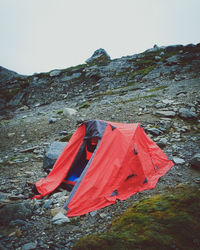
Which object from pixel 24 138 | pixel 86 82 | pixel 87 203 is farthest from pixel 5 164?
pixel 86 82

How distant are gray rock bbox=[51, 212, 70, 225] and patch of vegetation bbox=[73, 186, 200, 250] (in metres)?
1.41

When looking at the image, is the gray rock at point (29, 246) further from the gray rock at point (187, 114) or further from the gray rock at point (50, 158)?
the gray rock at point (187, 114)

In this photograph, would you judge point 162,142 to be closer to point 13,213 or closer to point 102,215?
point 102,215

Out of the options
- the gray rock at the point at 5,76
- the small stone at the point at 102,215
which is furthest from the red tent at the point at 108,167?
the gray rock at the point at 5,76

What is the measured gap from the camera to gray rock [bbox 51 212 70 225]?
336 cm

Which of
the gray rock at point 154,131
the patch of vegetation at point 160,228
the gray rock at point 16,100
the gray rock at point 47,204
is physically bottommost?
the gray rock at point 47,204

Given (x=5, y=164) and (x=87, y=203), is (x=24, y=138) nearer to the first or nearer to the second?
(x=5, y=164)

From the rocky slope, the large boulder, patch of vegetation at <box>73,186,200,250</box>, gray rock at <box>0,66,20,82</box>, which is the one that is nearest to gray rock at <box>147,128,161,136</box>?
the rocky slope

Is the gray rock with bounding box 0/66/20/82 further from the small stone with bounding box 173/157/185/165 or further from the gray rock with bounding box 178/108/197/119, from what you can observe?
the small stone with bounding box 173/157/185/165

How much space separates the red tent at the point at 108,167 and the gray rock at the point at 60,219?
16 cm

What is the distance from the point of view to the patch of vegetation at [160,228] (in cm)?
169

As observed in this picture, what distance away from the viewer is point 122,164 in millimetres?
4340

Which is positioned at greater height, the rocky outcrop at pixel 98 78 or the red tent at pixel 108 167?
the rocky outcrop at pixel 98 78

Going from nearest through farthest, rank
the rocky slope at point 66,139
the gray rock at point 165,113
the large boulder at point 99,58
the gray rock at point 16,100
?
the rocky slope at point 66,139 → the gray rock at point 165,113 → the gray rock at point 16,100 → the large boulder at point 99,58
